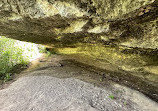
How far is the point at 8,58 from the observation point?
274 inches

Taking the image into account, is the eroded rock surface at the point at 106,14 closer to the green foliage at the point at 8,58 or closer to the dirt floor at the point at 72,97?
the dirt floor at the point at 72,97

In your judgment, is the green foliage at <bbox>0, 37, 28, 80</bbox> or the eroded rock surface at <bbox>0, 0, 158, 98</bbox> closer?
the eroded rock surface at <bbox>0, 0, 158, 98</bbox>

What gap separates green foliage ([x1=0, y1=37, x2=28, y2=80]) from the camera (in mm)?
6499

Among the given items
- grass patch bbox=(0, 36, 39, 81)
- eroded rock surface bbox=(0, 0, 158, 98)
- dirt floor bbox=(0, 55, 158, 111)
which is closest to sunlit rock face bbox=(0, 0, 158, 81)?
eroded rock surface bbox=(0, 0, 158, 98)

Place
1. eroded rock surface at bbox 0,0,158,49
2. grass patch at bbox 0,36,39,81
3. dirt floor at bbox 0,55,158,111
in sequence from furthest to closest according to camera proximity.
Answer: grass patch at bbox 0,36,39,81 < dirt floor at bbox 0,55,158,111 < eroded rock surface at bbox 0,0,158,49

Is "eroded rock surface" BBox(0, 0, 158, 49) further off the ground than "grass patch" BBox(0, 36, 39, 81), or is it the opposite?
"eroded rock surface" BBox(0, 0, 158, 49)

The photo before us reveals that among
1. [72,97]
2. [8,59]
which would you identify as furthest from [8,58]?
[72,97]

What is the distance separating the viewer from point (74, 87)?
3916mm

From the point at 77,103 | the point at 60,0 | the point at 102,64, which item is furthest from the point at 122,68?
the point at 60,0

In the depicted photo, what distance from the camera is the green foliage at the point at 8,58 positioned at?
6.50 metres

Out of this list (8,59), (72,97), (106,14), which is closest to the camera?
(106,14)

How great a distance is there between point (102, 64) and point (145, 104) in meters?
2.82

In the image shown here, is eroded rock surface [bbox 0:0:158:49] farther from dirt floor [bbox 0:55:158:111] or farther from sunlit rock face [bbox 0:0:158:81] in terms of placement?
dirt floor [bbox 0:55:158:111]

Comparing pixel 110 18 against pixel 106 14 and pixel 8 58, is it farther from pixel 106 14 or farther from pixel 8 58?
pixel 8 58
